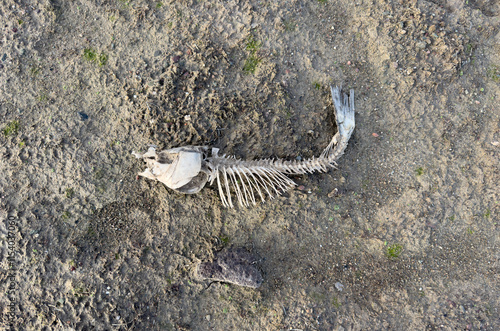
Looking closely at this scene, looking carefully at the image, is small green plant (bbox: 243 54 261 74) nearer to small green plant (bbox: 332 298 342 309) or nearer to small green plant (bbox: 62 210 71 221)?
small green plant (bbox: 62 210 71 221)

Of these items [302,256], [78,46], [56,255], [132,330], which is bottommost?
[132,330]

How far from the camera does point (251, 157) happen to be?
394 cm

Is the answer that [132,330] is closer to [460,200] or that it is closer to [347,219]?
[347,219]

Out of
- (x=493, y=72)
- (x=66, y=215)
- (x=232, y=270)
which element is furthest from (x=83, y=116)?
(x=493, y=72)

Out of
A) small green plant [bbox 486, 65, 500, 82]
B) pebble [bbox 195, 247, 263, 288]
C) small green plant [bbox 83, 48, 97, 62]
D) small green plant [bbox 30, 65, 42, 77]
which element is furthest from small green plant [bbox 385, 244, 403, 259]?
small green plant [bbox 30, 65, 42, 77]

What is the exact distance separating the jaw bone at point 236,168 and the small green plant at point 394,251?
51.4 inches

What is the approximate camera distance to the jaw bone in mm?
3457

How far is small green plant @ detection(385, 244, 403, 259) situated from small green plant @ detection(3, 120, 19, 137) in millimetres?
4965

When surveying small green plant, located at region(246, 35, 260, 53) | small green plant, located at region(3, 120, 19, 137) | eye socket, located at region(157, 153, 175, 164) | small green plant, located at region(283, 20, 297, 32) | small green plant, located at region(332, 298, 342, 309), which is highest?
small green plant, located at region(283, 20, 297, 32)

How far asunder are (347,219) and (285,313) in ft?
4.69

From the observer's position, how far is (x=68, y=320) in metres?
3.45

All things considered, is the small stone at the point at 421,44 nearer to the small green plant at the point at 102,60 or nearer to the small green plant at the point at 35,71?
the small green plant at the point at 102,60

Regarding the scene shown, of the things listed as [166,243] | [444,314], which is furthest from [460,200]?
[166,243]

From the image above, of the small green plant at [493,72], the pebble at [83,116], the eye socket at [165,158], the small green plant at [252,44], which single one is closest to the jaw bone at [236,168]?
the eye socket at [165,158]
